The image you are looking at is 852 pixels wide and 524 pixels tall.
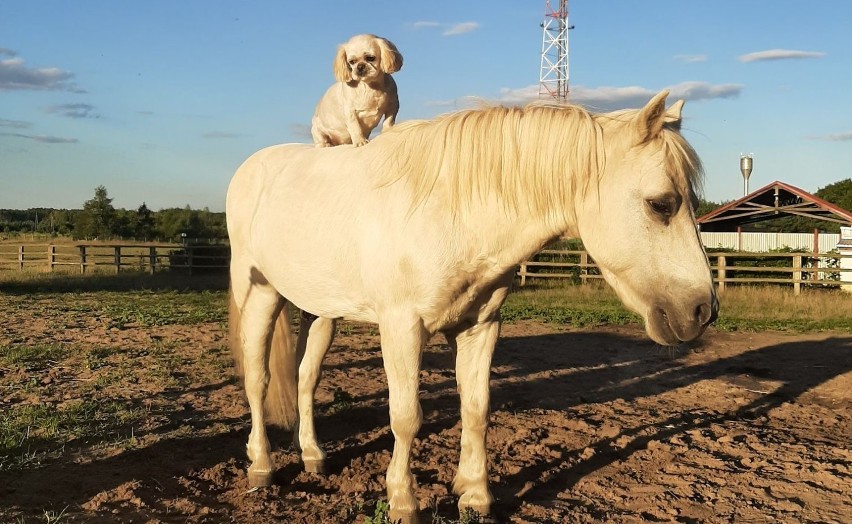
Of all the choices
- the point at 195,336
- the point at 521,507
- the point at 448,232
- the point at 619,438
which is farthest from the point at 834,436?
the point at 195,336

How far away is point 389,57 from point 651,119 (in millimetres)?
2141

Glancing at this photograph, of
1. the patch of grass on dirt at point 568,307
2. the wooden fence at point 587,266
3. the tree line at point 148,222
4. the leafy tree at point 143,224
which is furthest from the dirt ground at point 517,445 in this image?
the leafy tree at point 143,224

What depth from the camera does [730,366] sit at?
350 inches

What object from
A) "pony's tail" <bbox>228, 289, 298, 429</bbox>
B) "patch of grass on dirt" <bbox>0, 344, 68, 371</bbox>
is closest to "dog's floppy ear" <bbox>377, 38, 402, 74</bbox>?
"pony's tail" <bbox>228, 289, 298, 429</bbox>

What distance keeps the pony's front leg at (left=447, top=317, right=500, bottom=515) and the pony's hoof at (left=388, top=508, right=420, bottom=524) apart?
325 mm

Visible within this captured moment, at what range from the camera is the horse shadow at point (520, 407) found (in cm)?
428

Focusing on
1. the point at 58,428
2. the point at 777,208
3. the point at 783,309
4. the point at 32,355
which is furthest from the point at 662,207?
the point at 777,208

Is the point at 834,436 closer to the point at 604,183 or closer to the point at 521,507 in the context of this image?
the point at 521,507

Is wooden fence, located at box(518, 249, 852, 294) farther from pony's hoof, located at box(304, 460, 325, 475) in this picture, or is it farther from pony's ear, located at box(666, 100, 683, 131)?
pony's ear, located at box(666, 100, 683, 131)

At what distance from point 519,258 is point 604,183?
55cm

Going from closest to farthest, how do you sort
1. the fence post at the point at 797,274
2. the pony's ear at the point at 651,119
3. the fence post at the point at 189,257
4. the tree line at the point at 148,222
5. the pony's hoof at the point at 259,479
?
1. the pony's ear at the point at 651,119
2. the pony's hoof at the point at 259,479
3. the fence post at the point at 797,274
4. the fence post at the point at 189,257
5. the tree line at the point at 148,222

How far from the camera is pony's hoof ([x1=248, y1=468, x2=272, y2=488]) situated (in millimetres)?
4453

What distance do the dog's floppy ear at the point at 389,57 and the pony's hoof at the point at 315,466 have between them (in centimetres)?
261

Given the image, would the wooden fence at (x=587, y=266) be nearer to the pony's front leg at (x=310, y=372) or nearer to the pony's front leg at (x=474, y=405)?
the pony's front leg at (x=310, y=372)
